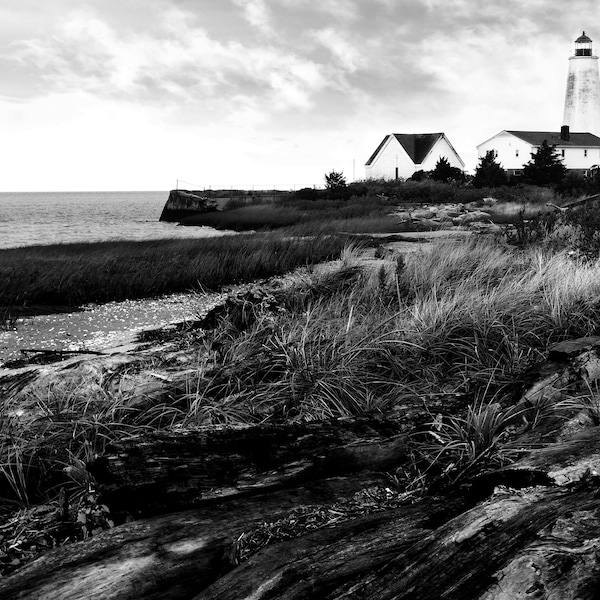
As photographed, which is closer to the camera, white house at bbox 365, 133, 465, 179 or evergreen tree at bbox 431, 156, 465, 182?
evergreen tree at bbox 431, 156, 465, 182

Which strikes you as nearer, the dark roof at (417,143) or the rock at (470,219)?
the rock at (470,219)

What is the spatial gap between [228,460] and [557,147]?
72416mm

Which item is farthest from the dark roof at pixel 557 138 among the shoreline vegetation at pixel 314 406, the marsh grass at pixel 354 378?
the marsh grass at pixel 354 378

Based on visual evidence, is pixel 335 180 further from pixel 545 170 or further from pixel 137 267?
pixel 137 267

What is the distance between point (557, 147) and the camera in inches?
2655

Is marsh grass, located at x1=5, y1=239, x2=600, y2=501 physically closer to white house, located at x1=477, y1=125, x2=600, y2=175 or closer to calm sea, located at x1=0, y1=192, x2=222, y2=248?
calm sea, located at x1=0, y1=192, x2=222, y2=248

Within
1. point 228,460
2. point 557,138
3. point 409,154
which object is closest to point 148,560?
point 228,460

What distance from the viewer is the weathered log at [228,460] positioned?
2.73m

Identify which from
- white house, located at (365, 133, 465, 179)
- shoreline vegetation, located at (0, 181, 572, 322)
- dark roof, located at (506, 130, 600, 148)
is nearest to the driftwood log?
shoreline vegetation, located at (0, 181, 572, 322)

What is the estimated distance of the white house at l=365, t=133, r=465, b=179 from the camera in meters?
67.6

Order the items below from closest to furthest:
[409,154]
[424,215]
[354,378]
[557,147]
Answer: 1. [354,378]
2. [424,215]
3. [557,147]
4. [409,154]

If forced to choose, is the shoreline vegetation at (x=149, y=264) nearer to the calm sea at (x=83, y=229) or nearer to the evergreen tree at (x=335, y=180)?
the calm sea at (x=83, y=229)

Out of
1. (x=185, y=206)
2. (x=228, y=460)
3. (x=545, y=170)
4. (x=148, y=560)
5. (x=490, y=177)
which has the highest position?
(x=545, y=170)

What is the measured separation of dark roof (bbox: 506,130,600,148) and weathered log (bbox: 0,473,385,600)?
2819 inches
